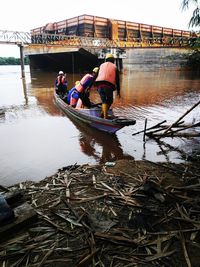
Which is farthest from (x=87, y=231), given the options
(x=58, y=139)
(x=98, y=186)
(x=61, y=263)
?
(x=58, y=139)

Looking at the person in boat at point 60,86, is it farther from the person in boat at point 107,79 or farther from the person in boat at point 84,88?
the person in boat at point 107,79

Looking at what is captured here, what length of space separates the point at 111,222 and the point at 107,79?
5.48 meters

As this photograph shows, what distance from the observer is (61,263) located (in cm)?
260

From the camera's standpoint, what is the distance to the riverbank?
268 centimetres

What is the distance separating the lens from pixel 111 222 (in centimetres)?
326

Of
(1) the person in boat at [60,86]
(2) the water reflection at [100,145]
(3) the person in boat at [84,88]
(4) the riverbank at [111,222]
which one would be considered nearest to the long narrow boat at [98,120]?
(2) the water reflection at [100,145]

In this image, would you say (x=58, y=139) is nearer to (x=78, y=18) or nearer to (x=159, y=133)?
(x=159, y=133)

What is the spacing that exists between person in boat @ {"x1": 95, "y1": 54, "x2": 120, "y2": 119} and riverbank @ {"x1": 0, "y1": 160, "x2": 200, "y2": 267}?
3.80 meters

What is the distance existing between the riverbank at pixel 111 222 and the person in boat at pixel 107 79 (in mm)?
3798

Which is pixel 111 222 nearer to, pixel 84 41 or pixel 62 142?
pixel 62 142

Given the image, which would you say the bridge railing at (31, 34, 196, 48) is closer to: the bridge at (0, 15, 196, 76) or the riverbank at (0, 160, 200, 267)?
the bridge at (0, 15, 196, 76)

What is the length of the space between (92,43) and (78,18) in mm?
5747

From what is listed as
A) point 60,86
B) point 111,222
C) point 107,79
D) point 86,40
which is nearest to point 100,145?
point 107,79

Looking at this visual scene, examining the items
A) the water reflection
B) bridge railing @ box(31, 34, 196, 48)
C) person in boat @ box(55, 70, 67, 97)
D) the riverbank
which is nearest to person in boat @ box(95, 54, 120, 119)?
the water reflection
